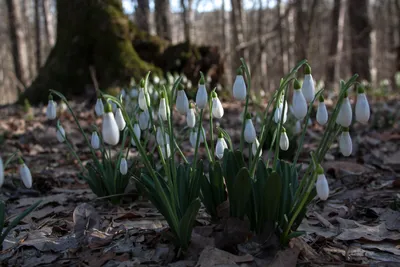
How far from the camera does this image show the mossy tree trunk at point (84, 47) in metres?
6.54

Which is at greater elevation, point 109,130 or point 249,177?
point 109,130

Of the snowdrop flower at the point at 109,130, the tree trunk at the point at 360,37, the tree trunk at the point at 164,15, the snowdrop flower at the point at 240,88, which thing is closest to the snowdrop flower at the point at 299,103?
the snowdrop flower at the point at 240,88

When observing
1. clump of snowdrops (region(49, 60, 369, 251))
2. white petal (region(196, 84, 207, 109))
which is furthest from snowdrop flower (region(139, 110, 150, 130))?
white petal (region(196, 84, 207, 109))

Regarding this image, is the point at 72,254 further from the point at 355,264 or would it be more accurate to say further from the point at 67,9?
the point at 67,9

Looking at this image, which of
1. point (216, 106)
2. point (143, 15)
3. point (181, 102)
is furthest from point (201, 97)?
point (143, 15)

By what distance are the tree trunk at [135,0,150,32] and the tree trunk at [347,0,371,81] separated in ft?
16.3

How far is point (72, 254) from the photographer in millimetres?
1671

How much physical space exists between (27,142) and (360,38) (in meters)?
8.78

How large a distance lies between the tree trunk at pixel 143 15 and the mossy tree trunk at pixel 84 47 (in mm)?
2315

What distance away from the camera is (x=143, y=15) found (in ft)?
30.7

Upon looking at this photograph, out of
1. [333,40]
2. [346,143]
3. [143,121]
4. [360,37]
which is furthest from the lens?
[333,40]

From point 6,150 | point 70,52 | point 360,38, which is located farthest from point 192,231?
point 360,38

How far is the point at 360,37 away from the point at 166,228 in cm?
998

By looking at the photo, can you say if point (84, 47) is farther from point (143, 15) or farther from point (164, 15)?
point (164, 15)
